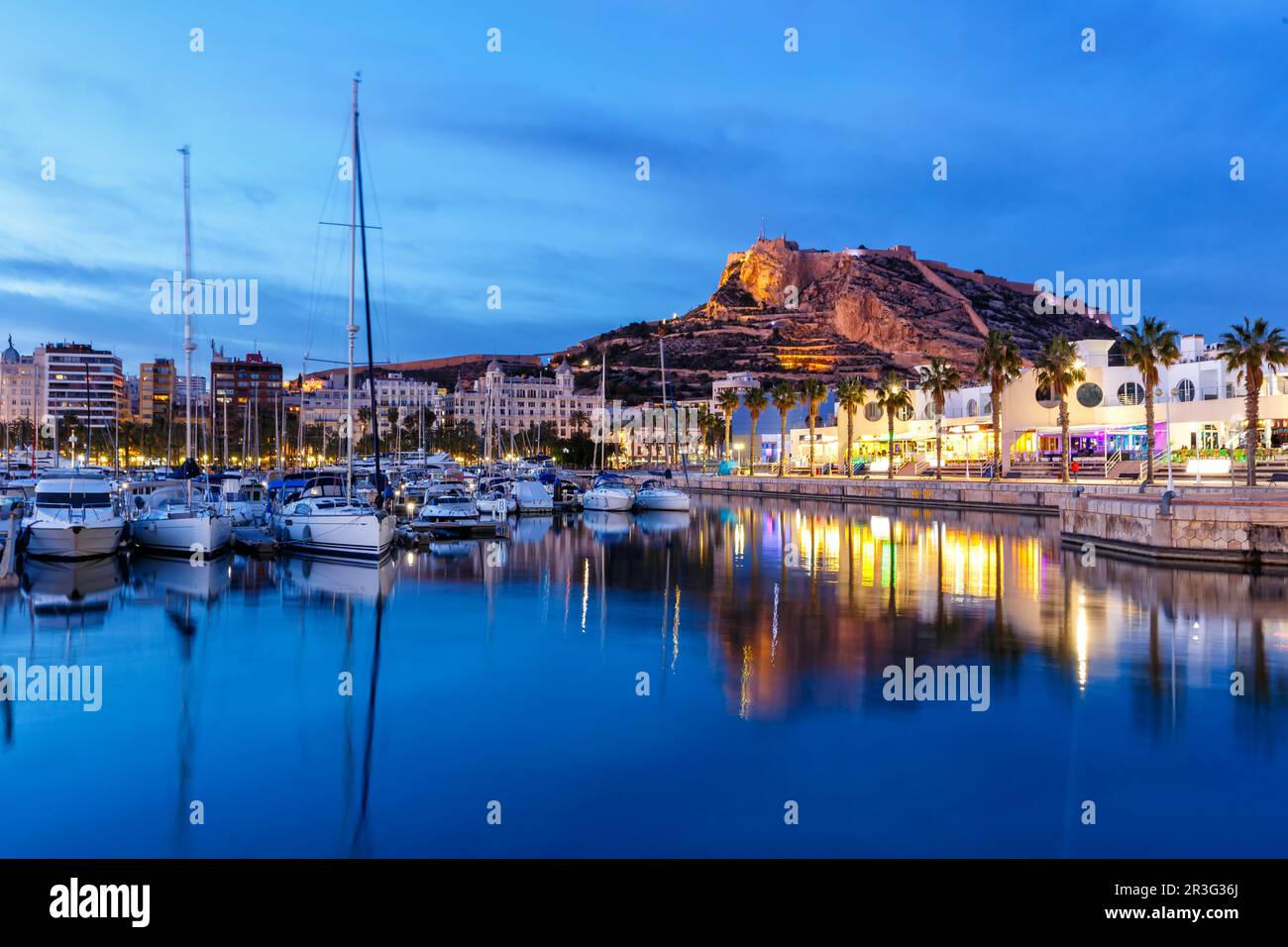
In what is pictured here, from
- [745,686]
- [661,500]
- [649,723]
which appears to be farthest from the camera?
[661,500]

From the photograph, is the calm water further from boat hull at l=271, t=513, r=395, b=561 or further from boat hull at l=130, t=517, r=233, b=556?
boat hull at l=130, t=517, r=233, b=556

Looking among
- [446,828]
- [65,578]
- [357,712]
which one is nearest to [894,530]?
[65,578]

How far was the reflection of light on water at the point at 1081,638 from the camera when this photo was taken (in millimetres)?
15688

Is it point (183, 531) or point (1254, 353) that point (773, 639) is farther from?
point (1254, 353)

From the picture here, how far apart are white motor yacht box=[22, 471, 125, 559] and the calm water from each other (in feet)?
19.2

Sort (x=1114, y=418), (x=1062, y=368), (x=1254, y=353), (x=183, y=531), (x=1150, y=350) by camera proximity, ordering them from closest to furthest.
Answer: (x=183, y=531) < (x=1254, y=353) < (x=1150, y=350) < (x=1062, y=368) < (x=1114, y=418)

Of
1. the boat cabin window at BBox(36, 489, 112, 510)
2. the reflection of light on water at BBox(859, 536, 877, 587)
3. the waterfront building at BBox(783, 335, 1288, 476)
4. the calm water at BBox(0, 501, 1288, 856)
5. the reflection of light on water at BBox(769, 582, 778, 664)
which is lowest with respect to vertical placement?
the calm water at BBox(0, 501, 1288, 856)

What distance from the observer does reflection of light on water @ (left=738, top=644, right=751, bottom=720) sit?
13773 mm

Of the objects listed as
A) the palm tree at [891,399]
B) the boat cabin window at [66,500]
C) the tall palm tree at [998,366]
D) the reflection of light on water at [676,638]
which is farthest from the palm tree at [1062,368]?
the boat cabin window at [66,500]

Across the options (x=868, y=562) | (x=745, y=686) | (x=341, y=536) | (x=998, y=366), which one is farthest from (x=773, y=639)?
(x=998, y=366)

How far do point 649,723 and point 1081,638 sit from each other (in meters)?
9.74

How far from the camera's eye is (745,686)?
15.1 m

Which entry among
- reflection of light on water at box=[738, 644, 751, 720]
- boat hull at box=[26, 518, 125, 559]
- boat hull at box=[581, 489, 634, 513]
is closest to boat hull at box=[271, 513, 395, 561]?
boat hull at box=[26, 518, 125, 559]
